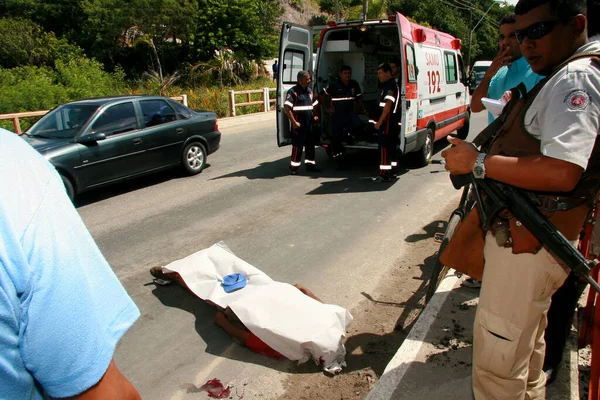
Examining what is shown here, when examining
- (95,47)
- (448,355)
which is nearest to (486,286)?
(448,355)

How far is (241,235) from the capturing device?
17.1 feet

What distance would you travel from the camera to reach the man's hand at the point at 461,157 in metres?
1.94

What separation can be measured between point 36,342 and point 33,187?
31 centimetres

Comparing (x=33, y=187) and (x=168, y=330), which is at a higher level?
(x=33, y=187)

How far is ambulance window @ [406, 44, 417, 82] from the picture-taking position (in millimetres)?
6895

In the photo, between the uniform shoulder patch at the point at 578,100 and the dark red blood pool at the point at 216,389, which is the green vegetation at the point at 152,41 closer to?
the dark red blood pool at the point at 216,389

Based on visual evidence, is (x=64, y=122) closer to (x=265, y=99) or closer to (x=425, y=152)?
(x=425, y=152)

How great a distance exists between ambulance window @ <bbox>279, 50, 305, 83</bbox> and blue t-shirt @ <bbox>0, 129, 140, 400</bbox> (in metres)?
7.39

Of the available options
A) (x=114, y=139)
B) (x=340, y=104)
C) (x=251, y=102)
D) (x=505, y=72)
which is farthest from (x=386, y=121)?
(x=251, y=102)

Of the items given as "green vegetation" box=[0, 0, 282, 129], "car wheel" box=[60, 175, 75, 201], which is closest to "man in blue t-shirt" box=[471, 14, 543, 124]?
"car wheel" box=[60, 175, 75, 201]

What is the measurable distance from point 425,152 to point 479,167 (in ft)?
22.0

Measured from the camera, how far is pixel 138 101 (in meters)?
7.33

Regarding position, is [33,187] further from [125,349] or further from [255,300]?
[125,349]

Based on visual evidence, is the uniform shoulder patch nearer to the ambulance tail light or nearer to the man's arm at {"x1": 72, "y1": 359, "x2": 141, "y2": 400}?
the man's arm at {"x1": 72, "y1": 359, "x2": 141, "y2": 400}
